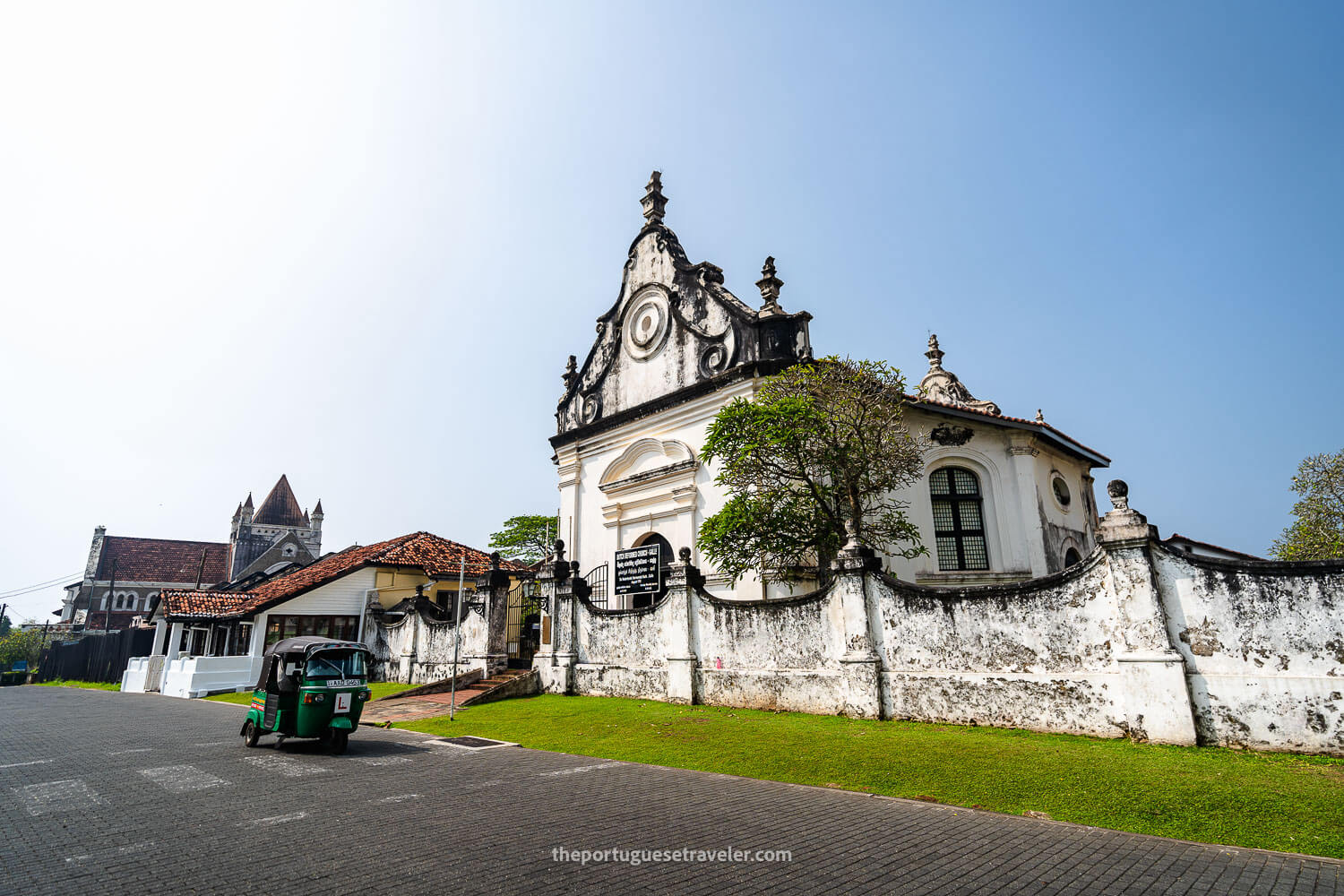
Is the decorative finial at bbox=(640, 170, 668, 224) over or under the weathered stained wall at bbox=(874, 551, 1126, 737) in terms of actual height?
over

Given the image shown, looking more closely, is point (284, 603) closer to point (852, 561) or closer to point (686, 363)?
point (686, 363)

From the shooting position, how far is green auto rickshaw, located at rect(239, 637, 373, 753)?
10117 mm

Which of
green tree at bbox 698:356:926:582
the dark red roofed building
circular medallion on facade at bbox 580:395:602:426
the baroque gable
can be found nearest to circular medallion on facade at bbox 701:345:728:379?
the baroque gable

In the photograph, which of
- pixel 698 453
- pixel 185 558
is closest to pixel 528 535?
pixel 698 453

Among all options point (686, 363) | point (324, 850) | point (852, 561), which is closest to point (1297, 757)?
point (852, 561)

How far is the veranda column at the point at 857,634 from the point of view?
11.1 m

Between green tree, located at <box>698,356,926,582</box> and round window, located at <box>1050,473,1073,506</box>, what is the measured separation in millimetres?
7414

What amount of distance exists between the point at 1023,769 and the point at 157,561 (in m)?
80.1

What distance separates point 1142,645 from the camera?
8555 mm

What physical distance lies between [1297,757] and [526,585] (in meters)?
16.2

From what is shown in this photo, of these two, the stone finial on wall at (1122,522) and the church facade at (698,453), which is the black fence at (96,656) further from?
the stone finial on wall at (1122,522)

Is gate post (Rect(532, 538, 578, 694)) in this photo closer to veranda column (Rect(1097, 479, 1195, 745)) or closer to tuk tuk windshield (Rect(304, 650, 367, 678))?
tuk tuk windshield (Rect(304, 650, 367, 678))

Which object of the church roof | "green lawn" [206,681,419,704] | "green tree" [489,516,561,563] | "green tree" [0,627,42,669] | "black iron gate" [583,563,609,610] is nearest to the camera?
"green lawn" [206,681,419,704]

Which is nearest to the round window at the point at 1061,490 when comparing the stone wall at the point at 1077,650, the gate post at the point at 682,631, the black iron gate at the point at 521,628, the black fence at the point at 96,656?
the stone wall at the point at 1077,650
